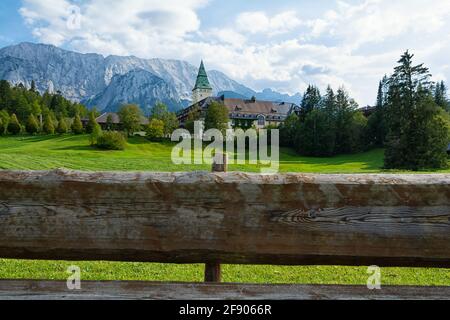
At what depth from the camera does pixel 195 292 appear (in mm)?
2162

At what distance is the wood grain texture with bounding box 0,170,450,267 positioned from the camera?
7.13ft

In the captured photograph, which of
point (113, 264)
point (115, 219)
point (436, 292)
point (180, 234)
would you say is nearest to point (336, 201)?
point (436, 292)

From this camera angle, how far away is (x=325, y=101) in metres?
91.2

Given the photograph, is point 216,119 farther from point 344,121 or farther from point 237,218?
point 237,218

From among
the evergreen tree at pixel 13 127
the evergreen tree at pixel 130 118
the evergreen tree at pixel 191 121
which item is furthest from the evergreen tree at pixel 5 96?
the evergreen tree at pixel 191 121

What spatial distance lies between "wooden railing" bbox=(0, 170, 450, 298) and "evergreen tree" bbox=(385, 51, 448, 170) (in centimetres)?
5318

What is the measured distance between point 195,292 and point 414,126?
56.5m

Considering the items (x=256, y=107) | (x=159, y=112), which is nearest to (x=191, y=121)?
(x=159, y=112)

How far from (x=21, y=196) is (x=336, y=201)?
183cm

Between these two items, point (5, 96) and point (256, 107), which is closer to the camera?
point (5, 96)

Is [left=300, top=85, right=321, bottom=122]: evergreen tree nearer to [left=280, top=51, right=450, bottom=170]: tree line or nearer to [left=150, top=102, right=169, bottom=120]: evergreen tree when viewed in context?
[left=280, top=51, right=450, bottom=170]: tree line

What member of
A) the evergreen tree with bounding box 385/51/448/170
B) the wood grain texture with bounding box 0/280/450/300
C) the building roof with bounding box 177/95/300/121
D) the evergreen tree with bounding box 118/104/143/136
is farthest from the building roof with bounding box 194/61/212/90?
the wood grain texture with bounding box 0/280/450/300

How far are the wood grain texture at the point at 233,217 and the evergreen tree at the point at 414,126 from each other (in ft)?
174

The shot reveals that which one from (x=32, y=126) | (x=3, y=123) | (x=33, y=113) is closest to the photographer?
(x=3, y=123)
